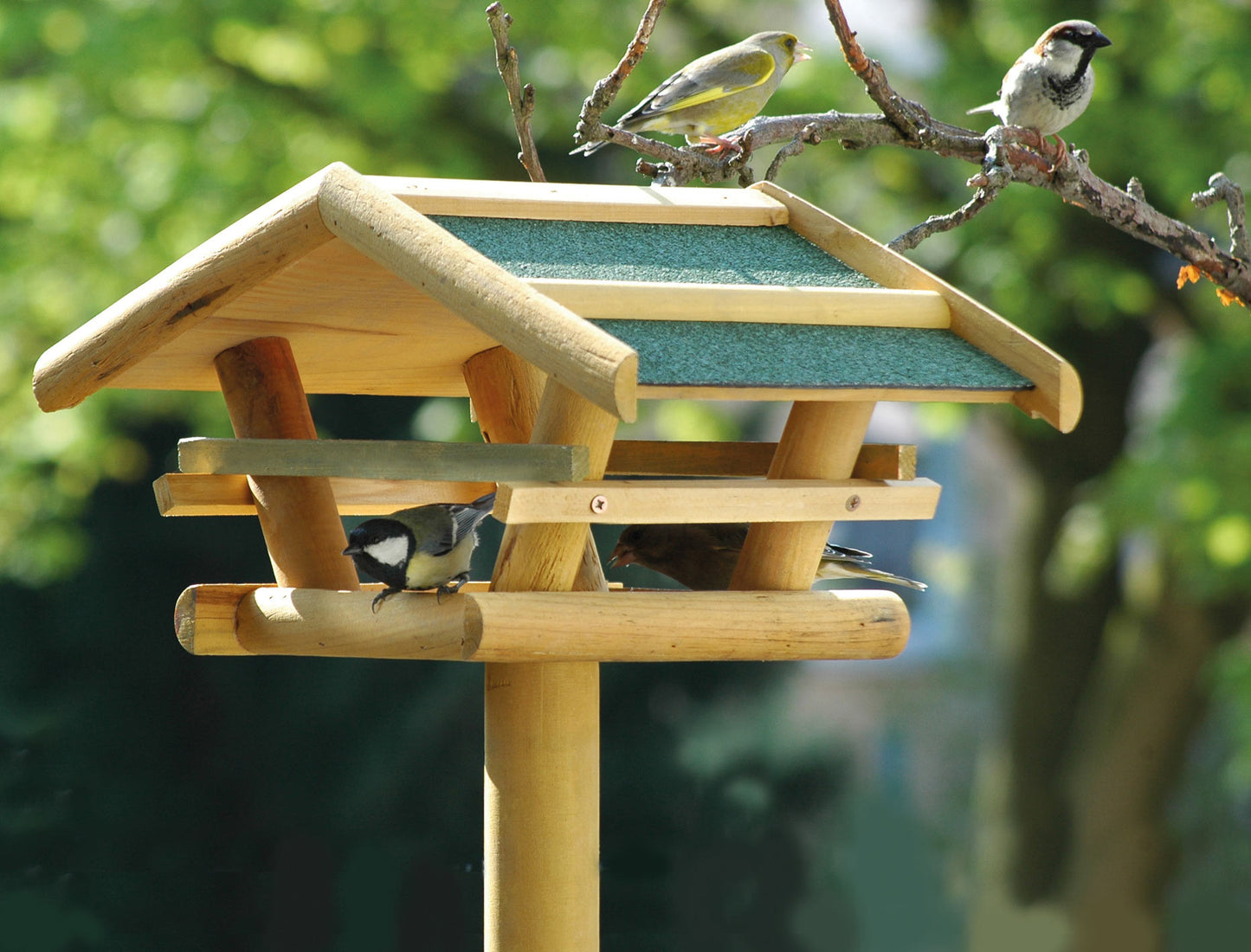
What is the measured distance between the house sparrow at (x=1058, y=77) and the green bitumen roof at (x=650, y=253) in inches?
57.1

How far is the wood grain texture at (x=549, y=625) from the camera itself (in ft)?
6.24

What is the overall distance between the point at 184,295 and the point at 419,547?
558mm

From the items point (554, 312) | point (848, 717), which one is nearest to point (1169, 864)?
point (848, 717)

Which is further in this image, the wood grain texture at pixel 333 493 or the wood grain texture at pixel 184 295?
the wood grain texture at pixel 333 493

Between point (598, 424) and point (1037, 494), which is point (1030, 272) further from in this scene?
point (598, 424)

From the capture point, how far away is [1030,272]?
22.4ft

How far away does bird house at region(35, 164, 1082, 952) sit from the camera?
5.99 ft

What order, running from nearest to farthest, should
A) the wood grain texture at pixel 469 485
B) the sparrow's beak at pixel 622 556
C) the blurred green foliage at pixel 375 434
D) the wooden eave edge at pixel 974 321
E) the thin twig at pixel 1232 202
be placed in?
the wooden eave edge at pixel 974 321
the wood grain texture at pixel 469 485
the thin twig at pixel 1232 202
the sparrow's beak at pixel 622 556
the blurred green foliage at pixel 375 434

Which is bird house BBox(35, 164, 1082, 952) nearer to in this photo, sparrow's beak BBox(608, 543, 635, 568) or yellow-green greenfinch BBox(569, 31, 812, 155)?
sparrow's beak BBox(608, 543, 635, 568)

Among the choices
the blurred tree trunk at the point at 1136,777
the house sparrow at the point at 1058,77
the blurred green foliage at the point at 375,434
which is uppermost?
the house sparrow at the point at 1058,77

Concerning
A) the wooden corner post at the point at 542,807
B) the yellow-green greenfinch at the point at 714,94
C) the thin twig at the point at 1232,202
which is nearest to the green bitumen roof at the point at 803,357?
the wooden corner post at the point at 542,807

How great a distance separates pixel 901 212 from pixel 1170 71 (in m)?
1.50

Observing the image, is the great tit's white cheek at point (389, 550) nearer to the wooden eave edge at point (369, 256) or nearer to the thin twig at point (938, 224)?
the wooden eave edge at point (369, 256)

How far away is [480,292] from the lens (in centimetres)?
179
